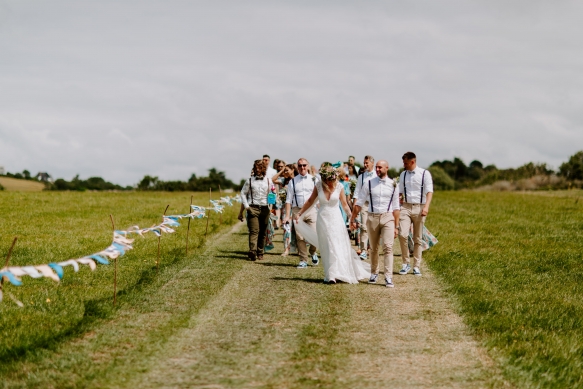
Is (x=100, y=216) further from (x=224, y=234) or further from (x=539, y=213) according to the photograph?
(x=539, y=213)

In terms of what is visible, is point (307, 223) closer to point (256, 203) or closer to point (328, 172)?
point (256, 203)

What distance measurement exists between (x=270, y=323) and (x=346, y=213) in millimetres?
4415


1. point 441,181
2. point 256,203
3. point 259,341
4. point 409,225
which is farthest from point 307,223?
point 441,181

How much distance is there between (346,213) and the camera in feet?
46.1

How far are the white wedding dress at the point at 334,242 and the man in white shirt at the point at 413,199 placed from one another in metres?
1.54

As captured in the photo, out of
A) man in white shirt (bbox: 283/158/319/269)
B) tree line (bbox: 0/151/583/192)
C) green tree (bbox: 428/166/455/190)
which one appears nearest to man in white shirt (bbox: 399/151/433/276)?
man in white shirt (bbox: 283/158/319/269)

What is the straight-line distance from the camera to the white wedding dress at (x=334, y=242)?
13641 millimetres

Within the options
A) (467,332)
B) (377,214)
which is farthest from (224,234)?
(467,332)

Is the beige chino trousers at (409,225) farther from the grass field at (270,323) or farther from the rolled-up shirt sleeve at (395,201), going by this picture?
the rolled-up shirt sleeve at (395,201)

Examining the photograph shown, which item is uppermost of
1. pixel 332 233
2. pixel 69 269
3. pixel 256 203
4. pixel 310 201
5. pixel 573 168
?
pixel 573 168

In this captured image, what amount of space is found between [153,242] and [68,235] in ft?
11.8

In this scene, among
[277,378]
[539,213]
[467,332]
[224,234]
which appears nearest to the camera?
[277,378]

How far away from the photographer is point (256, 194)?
17.1m

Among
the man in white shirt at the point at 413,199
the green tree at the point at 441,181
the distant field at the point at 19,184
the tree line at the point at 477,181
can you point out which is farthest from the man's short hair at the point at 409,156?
the green tree at the point at 441,181
